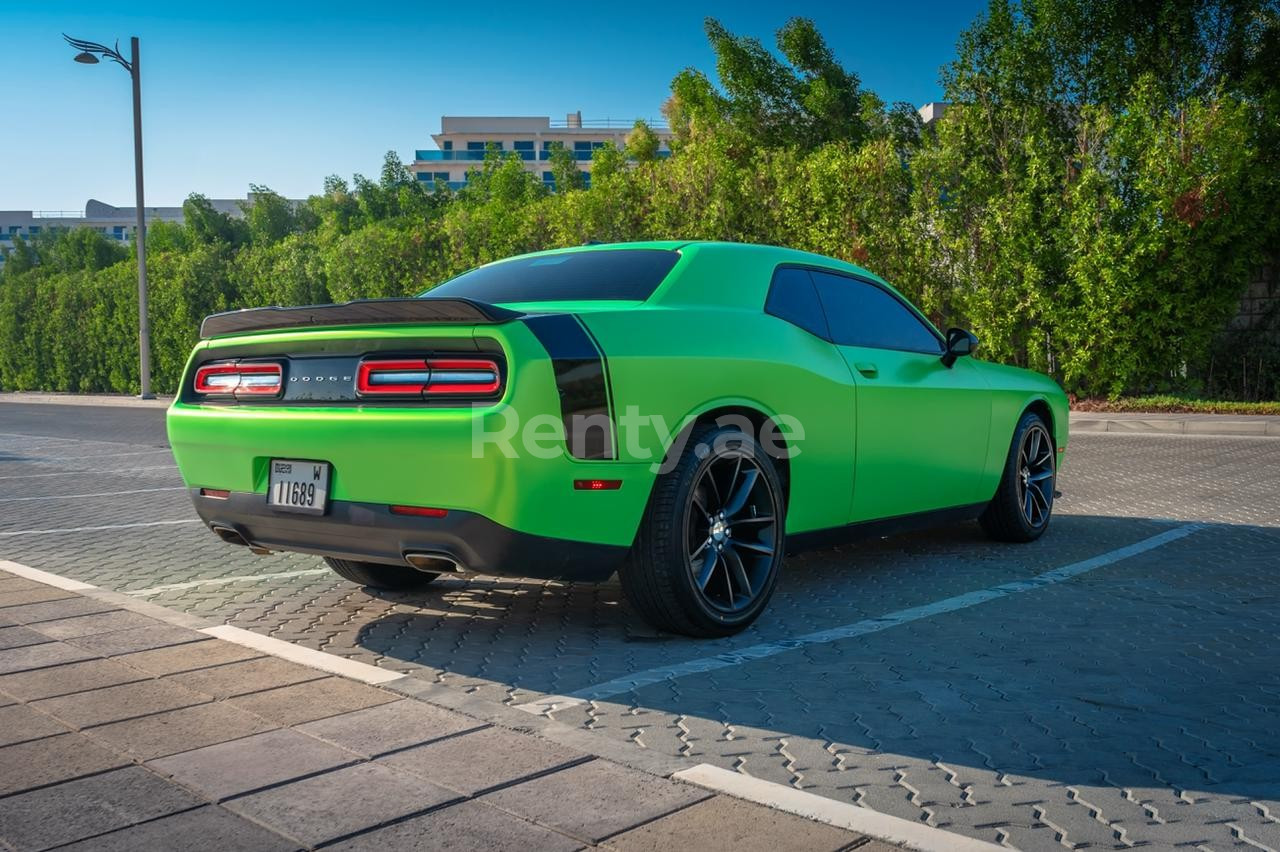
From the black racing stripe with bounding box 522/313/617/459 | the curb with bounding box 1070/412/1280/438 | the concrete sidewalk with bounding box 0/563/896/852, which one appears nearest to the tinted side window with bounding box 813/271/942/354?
the black racing stripe with bounding box 522/313/617/459

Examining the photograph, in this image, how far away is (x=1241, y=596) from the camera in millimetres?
5414

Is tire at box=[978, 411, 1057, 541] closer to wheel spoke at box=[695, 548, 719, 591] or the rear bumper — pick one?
wheel spoke at box=[695, 548, 719, 591]

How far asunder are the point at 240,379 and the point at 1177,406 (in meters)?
16.5

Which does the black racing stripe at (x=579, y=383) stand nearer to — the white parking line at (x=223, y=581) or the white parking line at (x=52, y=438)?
the white parking line at (x=223, y=581)

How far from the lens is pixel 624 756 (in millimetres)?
3221

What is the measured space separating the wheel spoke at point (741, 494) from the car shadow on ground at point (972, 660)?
499 millimetres

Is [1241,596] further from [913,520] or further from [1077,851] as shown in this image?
[1077,851]

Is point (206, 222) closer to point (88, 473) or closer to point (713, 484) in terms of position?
point (88, 473)

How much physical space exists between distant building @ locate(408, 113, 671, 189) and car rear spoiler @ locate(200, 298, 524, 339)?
109059 millimetres

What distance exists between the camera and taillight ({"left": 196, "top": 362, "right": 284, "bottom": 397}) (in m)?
4.64

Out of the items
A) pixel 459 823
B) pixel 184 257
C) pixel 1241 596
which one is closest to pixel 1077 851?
pixel 459 823

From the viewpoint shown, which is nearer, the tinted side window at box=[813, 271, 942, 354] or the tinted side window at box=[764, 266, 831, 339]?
the tinted side window at box=[764, 266, 831, 339]

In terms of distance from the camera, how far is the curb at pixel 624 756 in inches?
106

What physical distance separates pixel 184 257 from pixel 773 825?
3923cm
